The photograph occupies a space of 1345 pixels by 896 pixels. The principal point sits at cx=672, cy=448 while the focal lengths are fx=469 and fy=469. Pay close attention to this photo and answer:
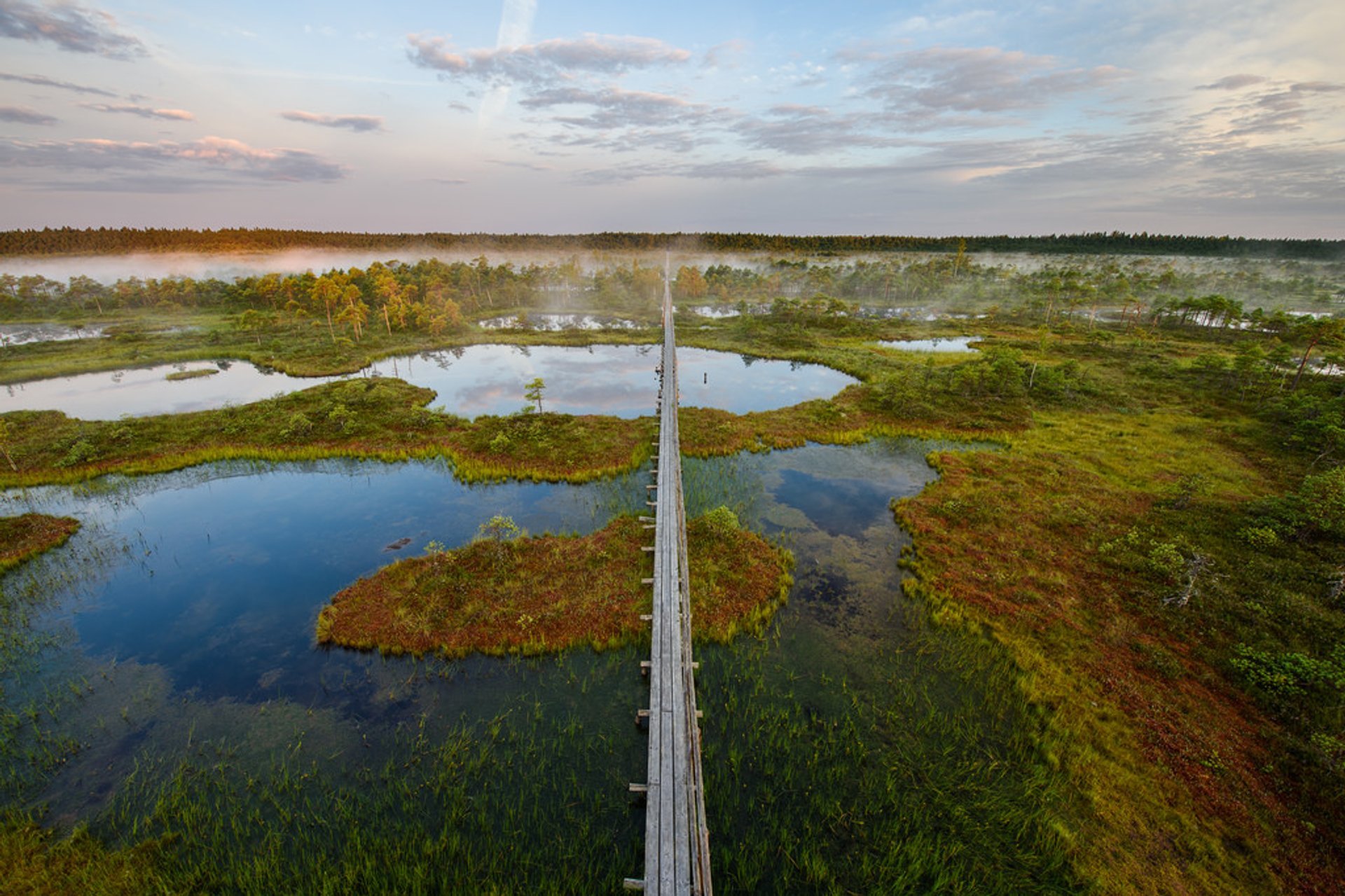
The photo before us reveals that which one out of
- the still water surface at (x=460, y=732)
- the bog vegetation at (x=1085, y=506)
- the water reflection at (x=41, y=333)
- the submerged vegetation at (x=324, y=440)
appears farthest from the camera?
the water reflection at (x=41, y=333)

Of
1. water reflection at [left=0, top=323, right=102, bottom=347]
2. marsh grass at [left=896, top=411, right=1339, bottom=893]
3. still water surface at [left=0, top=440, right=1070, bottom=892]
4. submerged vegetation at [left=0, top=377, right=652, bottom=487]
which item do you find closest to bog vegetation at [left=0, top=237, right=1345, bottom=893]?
marsh grass at [left=896, top=411, right=1339, bottom=893]

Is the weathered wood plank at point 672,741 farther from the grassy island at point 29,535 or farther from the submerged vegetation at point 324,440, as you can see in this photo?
the grassy island at point 29,535

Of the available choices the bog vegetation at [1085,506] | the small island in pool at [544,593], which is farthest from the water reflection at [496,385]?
the small island in pool at [544,593]

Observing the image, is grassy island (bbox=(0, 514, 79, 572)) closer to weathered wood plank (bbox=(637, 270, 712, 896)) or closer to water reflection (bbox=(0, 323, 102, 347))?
weathered wood plank (bbox=(637, 270, 712, 896))

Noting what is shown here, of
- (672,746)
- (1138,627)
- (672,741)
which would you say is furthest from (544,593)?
(1138,627)

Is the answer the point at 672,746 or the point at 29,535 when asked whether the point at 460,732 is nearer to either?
the point at 672,746

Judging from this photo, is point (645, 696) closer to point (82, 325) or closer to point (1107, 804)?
point (1107, 804)
